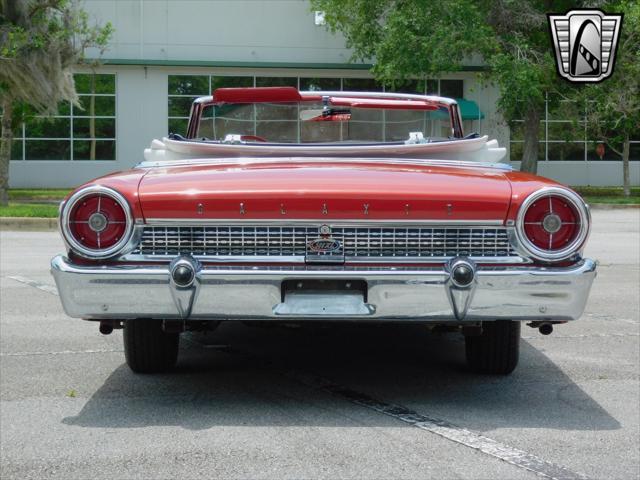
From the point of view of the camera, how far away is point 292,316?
448cm

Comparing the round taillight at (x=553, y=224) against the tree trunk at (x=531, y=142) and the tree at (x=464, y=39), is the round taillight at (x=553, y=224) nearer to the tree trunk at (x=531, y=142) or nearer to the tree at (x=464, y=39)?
the tree at (x=464, y=39)

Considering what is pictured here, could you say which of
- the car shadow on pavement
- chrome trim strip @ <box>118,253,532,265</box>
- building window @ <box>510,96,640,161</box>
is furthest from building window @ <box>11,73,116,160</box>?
chrome trim strip @ <box>118,253,532,265</box>

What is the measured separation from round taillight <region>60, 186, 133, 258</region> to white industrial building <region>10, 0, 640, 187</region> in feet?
109

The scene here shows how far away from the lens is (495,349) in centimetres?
542

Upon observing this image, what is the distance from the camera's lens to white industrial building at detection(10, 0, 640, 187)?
124 ft

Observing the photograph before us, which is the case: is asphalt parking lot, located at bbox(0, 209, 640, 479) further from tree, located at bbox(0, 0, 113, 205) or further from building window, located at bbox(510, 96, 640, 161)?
building window, located at bbox(510, 96, 640, 161)

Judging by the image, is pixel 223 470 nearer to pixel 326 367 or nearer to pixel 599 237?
pixel 326 367

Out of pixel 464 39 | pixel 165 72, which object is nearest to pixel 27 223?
pixel 464 39

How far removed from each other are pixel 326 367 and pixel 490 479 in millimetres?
2070

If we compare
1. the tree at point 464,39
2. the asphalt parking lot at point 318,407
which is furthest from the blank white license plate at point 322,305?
the tree at point 464,39

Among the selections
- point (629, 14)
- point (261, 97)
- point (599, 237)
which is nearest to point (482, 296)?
point (261, 97)

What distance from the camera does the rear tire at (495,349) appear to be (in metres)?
5.26

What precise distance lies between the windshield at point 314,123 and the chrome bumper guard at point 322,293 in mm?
2019

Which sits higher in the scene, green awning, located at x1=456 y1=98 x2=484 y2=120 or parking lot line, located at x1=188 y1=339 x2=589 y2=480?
green awning, located at x1=456 y1=98 x2=484 y2=120
